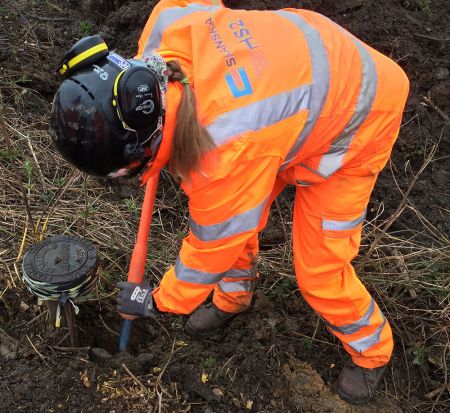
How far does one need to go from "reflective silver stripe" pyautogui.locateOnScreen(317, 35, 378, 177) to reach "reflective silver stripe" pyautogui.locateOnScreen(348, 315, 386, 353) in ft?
2.85

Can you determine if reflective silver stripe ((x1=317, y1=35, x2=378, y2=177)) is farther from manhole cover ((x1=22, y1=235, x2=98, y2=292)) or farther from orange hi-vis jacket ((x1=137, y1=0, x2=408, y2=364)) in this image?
manhole cover ((x1=22, y1=235, x2=98, y2=292))

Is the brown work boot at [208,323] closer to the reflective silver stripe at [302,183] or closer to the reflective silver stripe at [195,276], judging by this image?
the reflective silver stripe at [195,276]

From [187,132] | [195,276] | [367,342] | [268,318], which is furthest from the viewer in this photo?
[268,318]

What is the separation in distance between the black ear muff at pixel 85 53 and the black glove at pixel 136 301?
0.94m

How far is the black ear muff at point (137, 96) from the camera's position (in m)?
1.50

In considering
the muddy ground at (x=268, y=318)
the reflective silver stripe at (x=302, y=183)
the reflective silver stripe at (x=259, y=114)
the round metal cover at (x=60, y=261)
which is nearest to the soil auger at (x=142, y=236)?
the round metal cover at (x=60, y=261)

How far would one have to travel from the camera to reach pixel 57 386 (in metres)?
2.25

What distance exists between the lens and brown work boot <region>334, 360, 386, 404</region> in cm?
255

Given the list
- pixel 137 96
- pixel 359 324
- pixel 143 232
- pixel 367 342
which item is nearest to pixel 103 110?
pixel 137 96

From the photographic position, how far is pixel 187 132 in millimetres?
1617

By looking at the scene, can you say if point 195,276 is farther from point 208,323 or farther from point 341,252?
point 208,323

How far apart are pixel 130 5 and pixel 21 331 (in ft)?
9.10

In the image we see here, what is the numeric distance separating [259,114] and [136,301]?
96cm

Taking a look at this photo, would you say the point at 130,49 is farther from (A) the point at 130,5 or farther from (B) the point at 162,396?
(B) the point at 162,396
